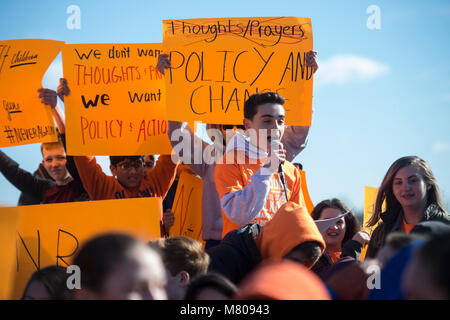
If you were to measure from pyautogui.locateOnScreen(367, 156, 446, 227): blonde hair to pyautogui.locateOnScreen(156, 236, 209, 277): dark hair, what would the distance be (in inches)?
75.5

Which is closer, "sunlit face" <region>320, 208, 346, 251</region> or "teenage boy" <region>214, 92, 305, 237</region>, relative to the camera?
"teenage boy" <region>214, 92, 305, 237</region>

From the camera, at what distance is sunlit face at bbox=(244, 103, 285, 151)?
4.01 meters

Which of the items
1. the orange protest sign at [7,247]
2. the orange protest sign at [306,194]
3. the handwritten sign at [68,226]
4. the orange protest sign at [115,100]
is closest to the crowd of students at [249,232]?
the orange protest sign at [115,100]

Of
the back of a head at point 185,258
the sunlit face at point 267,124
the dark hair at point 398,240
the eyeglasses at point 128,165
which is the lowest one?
the back of a head at point 185,258

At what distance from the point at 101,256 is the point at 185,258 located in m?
1.31

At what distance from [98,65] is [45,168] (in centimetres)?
120

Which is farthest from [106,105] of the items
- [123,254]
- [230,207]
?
[123,254]

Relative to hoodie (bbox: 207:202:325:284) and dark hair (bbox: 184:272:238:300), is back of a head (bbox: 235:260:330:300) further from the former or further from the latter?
hoodie (bbox: 207:202:325:284)

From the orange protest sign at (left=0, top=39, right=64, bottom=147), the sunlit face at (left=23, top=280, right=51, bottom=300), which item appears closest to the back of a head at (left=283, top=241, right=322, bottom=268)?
the sunlit face at (left=23, top=280, right=51, bottom=300)

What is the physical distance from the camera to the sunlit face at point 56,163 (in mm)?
5410

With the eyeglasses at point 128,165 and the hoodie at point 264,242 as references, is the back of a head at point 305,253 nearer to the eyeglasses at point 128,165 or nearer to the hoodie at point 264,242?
the hoodie at point 264,242

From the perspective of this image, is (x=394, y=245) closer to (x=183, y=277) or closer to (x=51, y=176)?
(x=183, y=277)

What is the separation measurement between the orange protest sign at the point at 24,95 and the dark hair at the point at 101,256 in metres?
3.32

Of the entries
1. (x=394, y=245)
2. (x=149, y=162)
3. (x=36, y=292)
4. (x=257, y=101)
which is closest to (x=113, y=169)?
(x=149, y=162)
